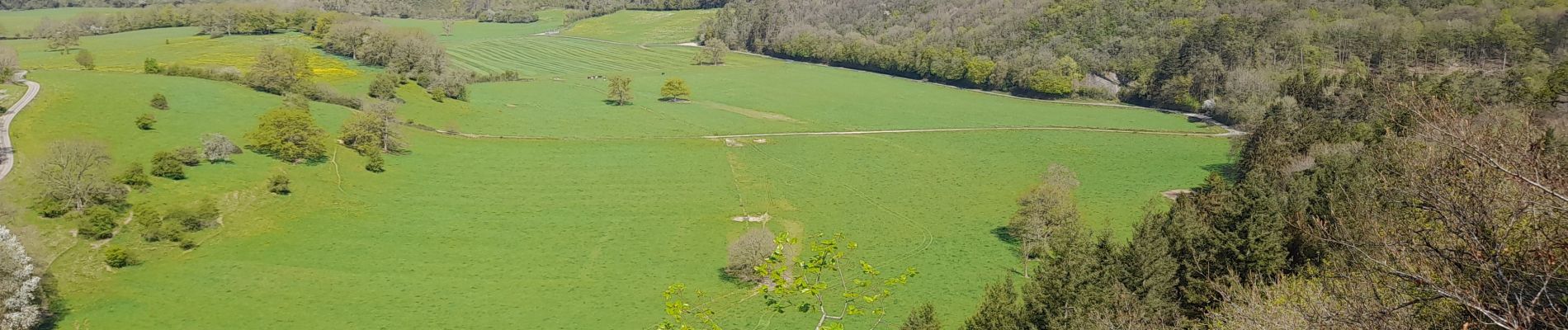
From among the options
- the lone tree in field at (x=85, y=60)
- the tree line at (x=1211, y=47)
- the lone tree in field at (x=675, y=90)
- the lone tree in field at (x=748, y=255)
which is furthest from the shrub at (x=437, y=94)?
the tree line at (x=1211, y=47)

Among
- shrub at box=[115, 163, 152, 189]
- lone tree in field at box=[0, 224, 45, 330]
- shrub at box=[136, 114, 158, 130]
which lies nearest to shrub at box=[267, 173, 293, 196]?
shrub at box=[115, 163, 152, 189]

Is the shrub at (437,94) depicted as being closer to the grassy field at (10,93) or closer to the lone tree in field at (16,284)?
the grassy field at (10,93)

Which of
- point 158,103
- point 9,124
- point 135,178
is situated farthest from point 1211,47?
point 9,124

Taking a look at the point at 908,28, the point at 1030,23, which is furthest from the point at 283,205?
the point at 908,28

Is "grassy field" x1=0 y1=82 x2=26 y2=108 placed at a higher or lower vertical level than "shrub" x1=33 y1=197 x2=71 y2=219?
higher

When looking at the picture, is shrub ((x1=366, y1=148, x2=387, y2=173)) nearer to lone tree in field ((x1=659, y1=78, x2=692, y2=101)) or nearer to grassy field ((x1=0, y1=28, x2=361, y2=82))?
grassy field ((x1=0, y1=28, x2=361, y2=82))
